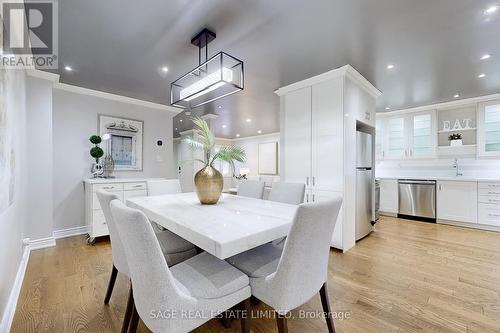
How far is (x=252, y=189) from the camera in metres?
2.66

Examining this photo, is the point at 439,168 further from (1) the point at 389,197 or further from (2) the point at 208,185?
(2) the point at 208,185

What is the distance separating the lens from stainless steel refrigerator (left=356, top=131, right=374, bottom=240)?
10.4 feet

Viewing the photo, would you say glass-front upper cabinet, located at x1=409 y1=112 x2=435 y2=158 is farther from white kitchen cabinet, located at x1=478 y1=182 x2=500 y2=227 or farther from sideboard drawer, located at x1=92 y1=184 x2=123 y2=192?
sideboard drawer, located at x1=92 y1=184 x2=123 y2=192

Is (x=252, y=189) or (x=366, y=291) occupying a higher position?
(x=252, y=189)

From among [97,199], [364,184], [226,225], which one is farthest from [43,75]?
[364,184]

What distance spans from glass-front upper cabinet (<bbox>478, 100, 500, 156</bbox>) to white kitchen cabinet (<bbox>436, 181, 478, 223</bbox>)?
0.69 m

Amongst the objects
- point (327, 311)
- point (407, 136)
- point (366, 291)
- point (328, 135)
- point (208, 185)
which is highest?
point (407, 136)

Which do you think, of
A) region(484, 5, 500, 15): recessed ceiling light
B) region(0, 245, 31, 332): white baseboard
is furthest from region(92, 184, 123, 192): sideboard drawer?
region(484, 5, 500, 15): recessed ceiling light

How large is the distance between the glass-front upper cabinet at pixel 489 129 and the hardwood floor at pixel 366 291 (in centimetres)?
181

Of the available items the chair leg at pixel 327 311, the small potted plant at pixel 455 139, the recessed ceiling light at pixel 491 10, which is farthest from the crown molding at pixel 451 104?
the chair leg at pixel 327 311

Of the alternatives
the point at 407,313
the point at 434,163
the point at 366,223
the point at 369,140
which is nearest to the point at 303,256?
the point at 407,313

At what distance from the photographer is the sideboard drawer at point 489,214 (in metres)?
3.64

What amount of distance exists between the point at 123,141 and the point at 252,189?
274 cm

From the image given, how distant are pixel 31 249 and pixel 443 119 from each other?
7.39 m
